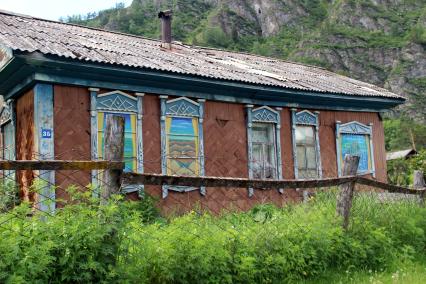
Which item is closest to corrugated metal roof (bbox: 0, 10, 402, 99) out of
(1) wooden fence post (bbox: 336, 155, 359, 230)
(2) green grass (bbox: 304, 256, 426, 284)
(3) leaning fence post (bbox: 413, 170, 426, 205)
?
(3) leaning fence post (bbox: 413, 170, 426, 205)

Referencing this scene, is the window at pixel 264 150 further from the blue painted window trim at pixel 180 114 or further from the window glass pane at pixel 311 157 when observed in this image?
the blue painted window trim at pixel 180 114

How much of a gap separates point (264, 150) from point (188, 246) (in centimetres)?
745

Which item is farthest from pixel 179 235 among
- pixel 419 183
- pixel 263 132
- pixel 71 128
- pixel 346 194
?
pixel 263 132

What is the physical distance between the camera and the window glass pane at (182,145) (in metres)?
9.52

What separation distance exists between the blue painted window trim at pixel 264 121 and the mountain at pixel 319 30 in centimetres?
4543

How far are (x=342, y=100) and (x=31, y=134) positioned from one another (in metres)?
7.84

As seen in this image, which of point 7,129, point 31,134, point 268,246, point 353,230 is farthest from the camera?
point 7,129

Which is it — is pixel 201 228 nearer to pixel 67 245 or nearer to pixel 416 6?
pixel 67 245

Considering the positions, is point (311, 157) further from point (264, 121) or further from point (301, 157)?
point (264, 121)

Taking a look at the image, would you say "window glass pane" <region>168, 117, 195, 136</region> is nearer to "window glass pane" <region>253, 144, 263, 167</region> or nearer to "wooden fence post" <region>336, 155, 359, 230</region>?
"window glass pane" <region>253, 144, 263, 167</region>

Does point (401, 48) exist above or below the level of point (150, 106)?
above

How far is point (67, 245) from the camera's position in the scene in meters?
3.24

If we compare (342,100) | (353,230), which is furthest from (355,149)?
(353,230)

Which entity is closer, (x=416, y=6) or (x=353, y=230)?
(x=353, y=230)
